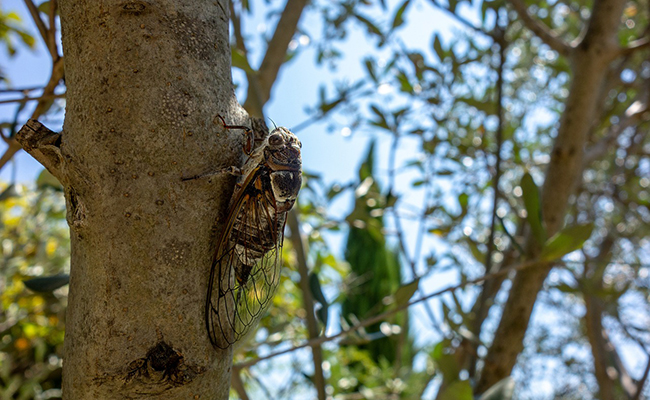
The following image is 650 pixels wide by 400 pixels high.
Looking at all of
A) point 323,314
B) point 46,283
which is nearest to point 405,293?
point 323,314

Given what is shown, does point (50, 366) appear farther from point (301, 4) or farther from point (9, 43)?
point (301, 4)

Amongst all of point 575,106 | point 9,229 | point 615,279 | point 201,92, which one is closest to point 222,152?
point 201,92

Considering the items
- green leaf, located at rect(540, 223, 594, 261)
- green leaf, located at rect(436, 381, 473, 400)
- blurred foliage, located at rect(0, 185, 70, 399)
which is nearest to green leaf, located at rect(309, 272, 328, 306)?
green leaf, located at rect(436, 381, 473, 400)

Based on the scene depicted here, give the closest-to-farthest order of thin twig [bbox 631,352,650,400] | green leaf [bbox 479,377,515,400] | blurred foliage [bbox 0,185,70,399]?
green leaf [bbox 479,377,515,400], thin twig [bbox 631,352,650,400], blurred foliage [bbox 0,185,70,399]

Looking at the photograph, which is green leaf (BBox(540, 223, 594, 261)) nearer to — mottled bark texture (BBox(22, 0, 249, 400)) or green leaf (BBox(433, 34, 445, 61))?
mottled bark texture (BBox(22, 0, 249, 400))

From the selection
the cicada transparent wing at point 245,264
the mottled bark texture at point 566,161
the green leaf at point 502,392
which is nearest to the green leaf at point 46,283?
the cicada transparent wing at point 245,264

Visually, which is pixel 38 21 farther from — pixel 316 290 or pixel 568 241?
pixel 568 241
